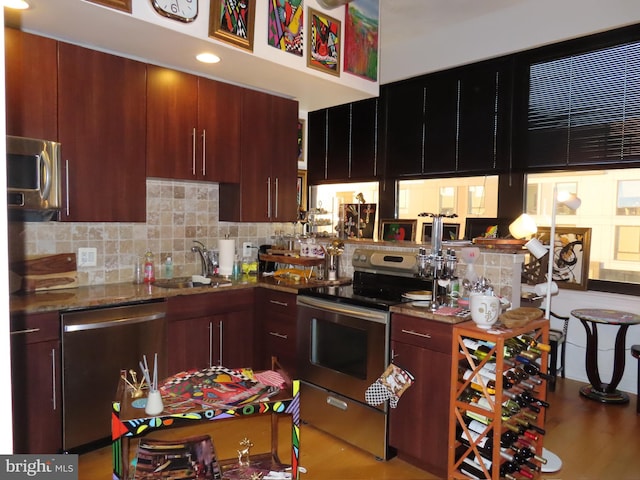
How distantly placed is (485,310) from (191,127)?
2306 millimetres

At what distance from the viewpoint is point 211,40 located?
2.57m

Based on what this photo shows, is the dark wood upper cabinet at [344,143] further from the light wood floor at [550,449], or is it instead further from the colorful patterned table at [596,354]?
the light wood floor at [550,449]

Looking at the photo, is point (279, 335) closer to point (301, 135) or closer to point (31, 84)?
point (31, 84)

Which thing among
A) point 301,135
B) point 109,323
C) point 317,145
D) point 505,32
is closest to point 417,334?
point 109,323

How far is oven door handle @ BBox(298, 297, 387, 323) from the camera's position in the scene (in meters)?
2.52

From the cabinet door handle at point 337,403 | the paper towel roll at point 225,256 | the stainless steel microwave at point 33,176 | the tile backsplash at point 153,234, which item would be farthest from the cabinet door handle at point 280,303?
the stainless steel microwave at point 33,176

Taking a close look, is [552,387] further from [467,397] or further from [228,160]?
[228,160]

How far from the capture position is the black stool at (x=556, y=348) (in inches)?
139

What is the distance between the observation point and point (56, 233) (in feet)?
9.57

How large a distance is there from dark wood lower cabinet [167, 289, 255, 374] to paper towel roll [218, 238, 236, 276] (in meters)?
0.38

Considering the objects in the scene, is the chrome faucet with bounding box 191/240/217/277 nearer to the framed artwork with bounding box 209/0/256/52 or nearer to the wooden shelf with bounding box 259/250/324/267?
the wooden shelf with bounding box 259/250/324/267

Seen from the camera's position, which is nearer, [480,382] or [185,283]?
[480,382]

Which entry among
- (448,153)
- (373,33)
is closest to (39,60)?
(373,33)

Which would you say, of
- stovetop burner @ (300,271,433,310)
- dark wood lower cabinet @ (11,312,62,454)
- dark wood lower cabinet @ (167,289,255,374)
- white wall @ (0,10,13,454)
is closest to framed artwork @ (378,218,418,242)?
stovetop burner @ (300,271,433,310)
